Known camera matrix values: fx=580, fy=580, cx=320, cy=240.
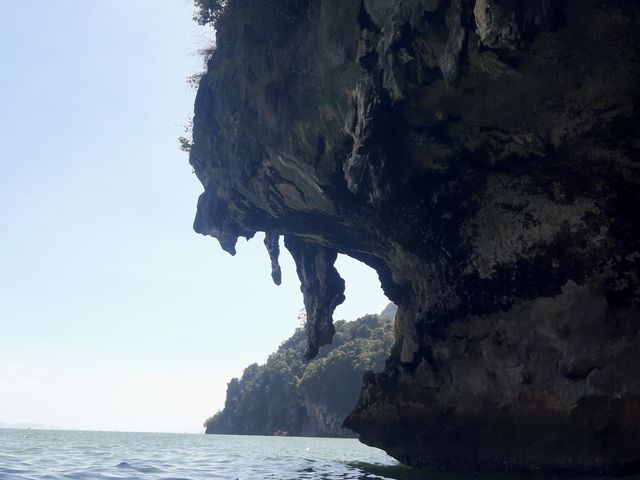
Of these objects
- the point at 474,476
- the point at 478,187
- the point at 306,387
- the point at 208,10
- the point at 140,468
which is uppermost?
the point at 208,10

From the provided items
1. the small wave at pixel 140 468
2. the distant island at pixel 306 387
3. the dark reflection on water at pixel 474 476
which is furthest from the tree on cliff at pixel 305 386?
the dark reflection on water at pixel 474 476

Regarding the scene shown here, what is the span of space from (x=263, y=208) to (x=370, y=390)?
753 centimetres

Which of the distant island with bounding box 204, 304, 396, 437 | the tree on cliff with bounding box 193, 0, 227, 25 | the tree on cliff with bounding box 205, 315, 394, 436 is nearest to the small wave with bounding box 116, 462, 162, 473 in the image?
the tree on cliff with bounding box 193, 0, 227, 25

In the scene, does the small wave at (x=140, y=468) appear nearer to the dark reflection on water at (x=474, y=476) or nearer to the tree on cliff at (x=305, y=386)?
the dark reflection on water at (x=474, y=476)

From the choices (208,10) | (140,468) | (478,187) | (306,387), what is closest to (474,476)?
(478,187)

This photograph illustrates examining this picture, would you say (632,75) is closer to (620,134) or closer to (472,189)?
(620,134)

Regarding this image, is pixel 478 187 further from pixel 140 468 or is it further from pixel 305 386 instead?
pixel 305 386

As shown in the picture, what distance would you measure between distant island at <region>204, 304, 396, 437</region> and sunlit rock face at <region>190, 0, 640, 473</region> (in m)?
42.5

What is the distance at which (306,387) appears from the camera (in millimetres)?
71125

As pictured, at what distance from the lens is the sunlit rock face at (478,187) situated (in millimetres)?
11211

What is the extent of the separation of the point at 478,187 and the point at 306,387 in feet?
198

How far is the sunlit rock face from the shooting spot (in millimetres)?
11211

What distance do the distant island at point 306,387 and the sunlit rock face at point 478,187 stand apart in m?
42.5

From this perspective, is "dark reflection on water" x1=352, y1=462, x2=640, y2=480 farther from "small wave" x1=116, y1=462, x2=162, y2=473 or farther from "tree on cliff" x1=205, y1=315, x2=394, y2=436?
"tree on cliff" x1=205, y1=315, x2=394, y2=436
